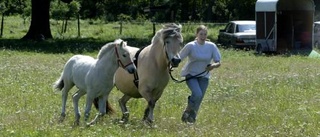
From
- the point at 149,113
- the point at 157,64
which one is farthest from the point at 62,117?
the point at 157,64

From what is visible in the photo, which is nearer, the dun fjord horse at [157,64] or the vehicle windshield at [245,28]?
the dun fjord horse at [157,64]

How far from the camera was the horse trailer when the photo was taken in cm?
3172

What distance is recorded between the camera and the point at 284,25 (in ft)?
111

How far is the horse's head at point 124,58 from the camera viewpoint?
10.6m

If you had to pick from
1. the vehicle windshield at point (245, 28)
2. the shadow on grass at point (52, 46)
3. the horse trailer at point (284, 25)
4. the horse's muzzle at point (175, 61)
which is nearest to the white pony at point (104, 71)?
the horse's muzzle at point (175, 61)

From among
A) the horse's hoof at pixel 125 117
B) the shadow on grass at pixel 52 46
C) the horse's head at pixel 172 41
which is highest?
the horse's head at pixel 172 41

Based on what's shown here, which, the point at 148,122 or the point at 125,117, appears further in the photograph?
the point at 125,117

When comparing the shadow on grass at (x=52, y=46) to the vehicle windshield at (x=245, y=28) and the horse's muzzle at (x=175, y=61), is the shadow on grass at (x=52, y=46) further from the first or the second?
the horse's muzzle at (x=175, y=61)

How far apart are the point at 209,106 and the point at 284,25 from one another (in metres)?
20.9

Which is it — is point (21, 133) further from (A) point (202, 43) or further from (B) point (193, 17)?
(B) point (193, 17)

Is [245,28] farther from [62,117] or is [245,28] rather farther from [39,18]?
[62,117]

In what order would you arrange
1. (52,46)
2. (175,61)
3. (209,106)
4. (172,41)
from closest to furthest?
(175,61) < (172,41) < (209,106) < (52,46)

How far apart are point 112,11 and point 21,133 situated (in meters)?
65.0

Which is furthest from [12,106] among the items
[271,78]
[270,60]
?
[270,60]
